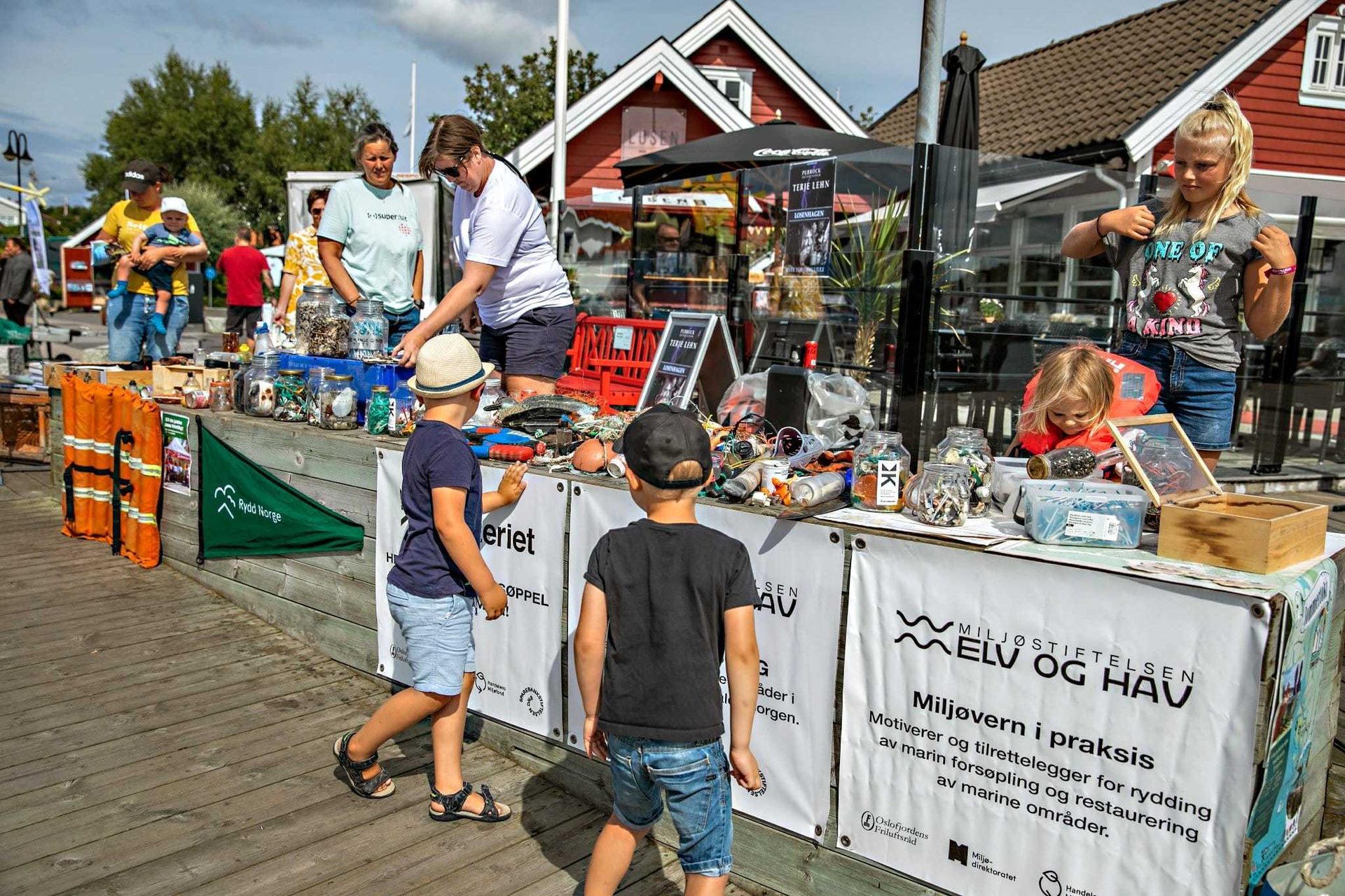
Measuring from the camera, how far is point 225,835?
10.3ft

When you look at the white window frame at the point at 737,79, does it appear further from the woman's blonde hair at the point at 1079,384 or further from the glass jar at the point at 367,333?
the woman's blonde hair at the point at 1079,384

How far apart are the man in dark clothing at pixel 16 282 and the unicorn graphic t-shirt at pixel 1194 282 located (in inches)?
609

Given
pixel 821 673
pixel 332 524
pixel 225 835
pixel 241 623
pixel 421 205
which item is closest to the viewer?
pixel 821 673

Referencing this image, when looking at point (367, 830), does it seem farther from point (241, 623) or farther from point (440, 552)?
point (241, 623)

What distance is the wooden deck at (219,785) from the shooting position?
115 inches

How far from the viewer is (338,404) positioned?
4625 millimetres

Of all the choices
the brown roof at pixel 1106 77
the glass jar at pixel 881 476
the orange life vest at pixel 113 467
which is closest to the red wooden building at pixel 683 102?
the brown roof at pixel 1106 77

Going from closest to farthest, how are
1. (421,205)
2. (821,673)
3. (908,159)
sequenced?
(821,673) → (908,159) → (421,205)

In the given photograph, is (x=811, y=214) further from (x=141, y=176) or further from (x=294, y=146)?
(x=294, y=146)

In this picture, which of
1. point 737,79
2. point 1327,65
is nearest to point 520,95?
point 737,79

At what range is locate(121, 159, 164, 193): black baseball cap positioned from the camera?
7.26 meters

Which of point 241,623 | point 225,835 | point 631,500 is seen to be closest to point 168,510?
point 241,623

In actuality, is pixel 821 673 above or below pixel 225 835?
above

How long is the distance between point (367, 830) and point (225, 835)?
444 mm
